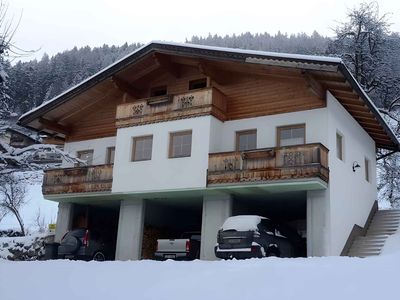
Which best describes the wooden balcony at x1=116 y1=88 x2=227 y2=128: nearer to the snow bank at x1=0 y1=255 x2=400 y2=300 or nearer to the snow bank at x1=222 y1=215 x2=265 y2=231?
the snow bank at x1=222 y1=215 x2=265 y2=231

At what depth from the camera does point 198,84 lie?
2164cm

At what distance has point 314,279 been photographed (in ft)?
29.4

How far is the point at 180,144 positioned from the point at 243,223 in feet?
18.4

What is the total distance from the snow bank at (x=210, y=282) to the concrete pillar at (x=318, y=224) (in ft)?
18.2

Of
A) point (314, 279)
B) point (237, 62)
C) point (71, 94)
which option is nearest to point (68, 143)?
point (71, 94)

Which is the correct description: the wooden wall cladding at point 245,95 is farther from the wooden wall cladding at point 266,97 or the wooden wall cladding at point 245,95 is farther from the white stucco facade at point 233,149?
the white stucco facade at point 233,149

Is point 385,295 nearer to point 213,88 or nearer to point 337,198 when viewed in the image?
point 337,198

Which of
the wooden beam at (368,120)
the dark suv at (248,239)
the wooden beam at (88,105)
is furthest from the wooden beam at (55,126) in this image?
the wooden beam at (368,120)

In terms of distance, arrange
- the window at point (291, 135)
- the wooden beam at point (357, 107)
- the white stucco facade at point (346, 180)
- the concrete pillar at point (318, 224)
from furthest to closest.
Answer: the wooden beam at point (357, 107), the window at point (291, 135), the white stucco facade at point (346, 180), the concrete pillar at point (318, 224)

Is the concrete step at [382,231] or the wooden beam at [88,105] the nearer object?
the concrete step at [382,231]

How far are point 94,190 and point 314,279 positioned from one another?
559 inches

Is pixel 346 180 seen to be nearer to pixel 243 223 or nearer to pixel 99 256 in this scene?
pixel 243 223

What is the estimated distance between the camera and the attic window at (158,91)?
22.7 m

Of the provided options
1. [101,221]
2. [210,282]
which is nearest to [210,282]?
[210,282]
